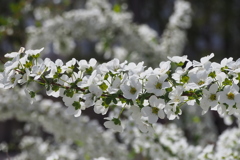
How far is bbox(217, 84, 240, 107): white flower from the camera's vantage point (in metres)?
1.17

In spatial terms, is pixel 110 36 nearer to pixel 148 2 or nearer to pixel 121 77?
pixel 121 77

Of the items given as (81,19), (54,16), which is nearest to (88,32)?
(81,19)

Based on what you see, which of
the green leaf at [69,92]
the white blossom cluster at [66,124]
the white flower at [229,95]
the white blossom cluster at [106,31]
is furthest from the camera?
the white blossom cluster at [106,31]

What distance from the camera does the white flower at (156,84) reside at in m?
1.21

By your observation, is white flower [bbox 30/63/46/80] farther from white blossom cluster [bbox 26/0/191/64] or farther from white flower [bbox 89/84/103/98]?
white blossom cluster [bbox 26/0/191/64]

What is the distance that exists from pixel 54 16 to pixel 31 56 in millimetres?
3049

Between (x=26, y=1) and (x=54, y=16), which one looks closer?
(x=26, y=1)

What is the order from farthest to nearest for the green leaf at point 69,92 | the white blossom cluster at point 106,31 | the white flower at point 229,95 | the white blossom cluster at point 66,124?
1. the white blossom cluster at point 106,31
2. the white blossom cluster at point 66,124
3. the green leaf at point 69,92
4. the white flower at point 229,95

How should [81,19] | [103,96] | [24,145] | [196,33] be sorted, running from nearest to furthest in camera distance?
[103,96] → [24,145] → [81,19] → [196,33]

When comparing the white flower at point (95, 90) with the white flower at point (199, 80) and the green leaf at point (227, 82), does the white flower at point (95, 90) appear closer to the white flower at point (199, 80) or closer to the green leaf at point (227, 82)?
the white flower at point (199, 80)

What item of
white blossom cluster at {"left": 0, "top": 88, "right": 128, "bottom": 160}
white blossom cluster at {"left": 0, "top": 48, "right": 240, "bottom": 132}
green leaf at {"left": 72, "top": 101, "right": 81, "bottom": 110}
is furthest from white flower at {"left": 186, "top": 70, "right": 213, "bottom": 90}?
white blossom cluster at {"left": 0, "top": 88, "right": 128, "bottom": 160}

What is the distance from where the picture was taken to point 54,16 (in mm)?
4301

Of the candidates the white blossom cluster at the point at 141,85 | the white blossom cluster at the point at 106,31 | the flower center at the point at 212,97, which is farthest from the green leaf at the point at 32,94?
the white blossom cluster at the point at 106,31

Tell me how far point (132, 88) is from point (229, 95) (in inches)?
11.3
